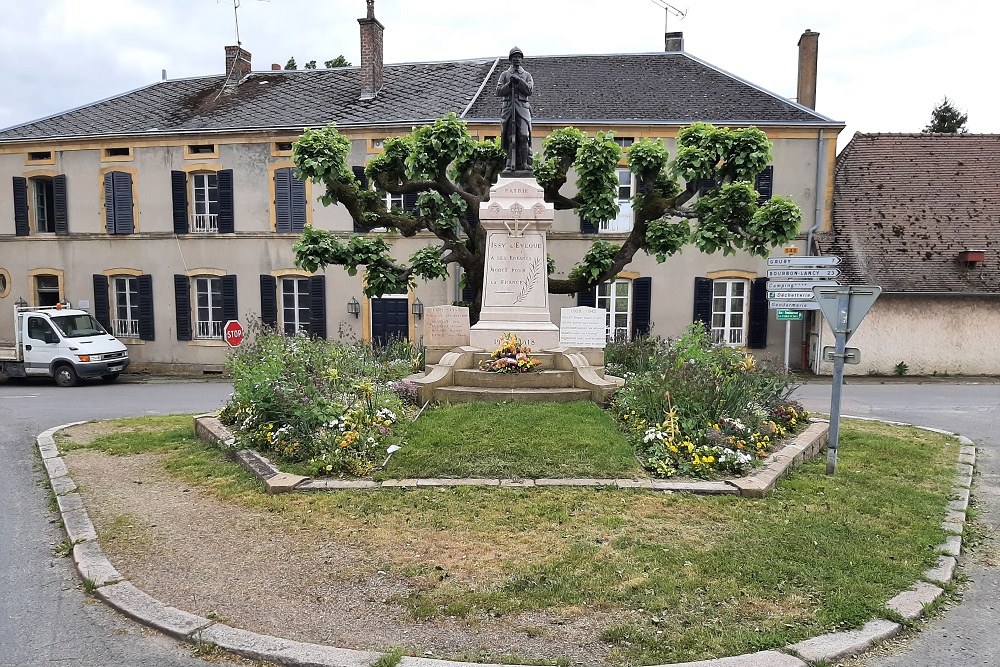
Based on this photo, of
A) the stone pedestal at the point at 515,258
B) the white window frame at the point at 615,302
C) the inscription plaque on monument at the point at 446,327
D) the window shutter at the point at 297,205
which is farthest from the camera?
the window shutter at the point at 297,205

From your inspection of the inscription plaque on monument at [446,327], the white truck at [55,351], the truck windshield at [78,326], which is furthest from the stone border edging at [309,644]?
the truck windshield at [78,326]

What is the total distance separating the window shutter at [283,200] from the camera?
19.2 meters

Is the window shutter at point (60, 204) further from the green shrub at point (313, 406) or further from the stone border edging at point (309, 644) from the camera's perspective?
the stone border edging at point (309, 644)

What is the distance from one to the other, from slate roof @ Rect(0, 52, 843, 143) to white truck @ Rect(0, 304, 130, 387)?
5834 mm

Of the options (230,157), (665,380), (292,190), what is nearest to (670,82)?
Result: (292,190)

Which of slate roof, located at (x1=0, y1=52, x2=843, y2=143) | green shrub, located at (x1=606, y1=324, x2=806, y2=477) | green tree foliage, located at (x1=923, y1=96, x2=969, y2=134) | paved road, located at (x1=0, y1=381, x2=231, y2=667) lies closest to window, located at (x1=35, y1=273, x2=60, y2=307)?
slate roof, located at (x1=0, y1=52, x2=843, y2=143)

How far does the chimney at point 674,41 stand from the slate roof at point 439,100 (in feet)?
1.80

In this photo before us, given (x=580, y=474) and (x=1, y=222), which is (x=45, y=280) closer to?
(x=1, y=222)

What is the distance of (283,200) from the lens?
1925cm

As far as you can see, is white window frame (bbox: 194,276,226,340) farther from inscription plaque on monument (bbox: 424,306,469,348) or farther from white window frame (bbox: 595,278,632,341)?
inscription plaque on monument (bbox: 424,306,469,348)

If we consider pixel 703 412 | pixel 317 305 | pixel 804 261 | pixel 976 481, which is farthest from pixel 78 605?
pixel 317 305

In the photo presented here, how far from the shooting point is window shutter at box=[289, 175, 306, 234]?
755 inches

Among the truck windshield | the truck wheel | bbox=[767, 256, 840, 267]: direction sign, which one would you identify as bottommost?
the truck wheel

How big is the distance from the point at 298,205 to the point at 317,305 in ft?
9.35
